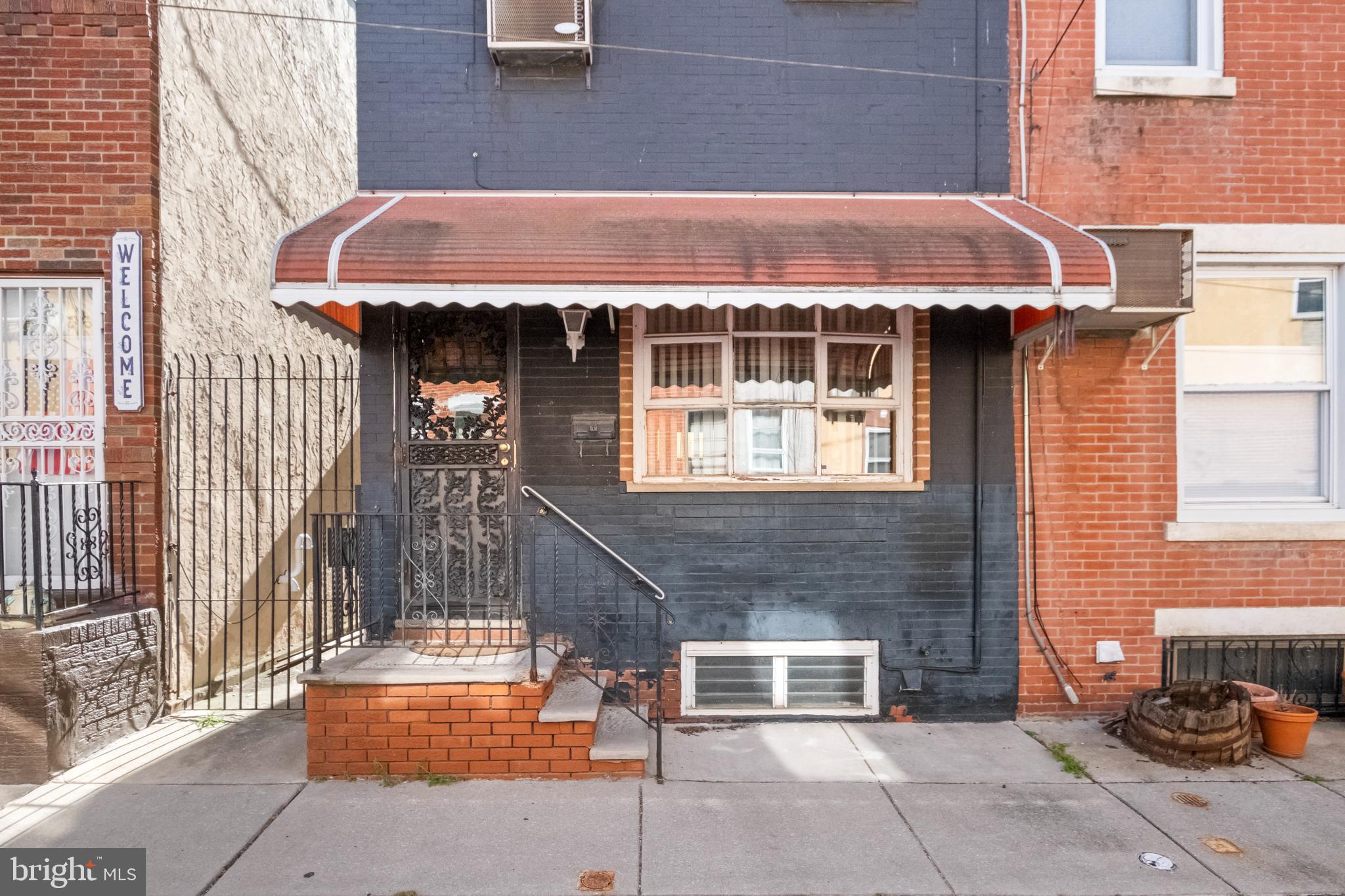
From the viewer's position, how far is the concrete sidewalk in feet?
10.9

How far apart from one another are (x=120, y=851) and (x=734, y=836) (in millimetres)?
2934

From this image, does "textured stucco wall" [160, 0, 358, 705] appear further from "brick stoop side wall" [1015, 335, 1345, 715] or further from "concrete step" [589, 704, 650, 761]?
"brick stoop side wall" [1015, 335, 1345, 715]

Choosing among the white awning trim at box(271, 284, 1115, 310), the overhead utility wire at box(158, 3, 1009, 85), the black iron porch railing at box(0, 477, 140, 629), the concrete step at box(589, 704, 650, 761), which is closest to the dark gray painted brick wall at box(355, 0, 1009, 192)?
the overhead utility wire at box(158, 3, 1009, 85)

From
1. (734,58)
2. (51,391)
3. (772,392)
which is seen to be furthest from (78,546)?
(734,58)

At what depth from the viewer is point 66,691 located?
4250mm

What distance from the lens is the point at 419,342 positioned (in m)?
5.20

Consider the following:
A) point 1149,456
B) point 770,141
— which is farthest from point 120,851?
point 1149,456

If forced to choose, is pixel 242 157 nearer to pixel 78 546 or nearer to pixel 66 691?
pixel 78 546

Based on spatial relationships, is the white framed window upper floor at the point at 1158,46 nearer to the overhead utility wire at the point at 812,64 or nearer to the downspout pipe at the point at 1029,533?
the overhead utility wire at the point at 812,64

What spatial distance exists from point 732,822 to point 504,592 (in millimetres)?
2205

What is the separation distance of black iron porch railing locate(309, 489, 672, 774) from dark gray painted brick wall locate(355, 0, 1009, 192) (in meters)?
2.41

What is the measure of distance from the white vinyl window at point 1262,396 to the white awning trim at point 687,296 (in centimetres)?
183

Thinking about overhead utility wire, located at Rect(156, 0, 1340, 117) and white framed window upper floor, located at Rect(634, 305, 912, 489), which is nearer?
overhead utility wire, located at Rect(156, 0, 1340, 117)

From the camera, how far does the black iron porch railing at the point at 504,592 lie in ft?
16.3
